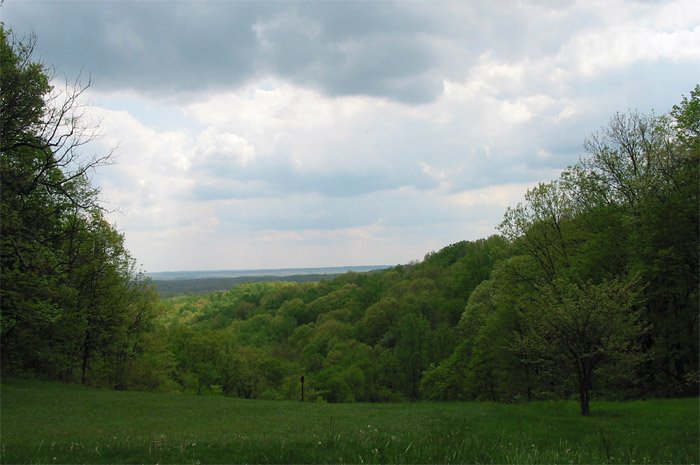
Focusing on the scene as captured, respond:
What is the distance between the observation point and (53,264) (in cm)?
1753

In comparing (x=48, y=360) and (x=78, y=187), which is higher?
(x=78, y=187)

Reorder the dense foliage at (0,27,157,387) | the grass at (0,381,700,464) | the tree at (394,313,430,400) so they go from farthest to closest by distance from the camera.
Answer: the tree at (394,313,430,400) < the dense foliage at (0,27,157,387) < the grass at (0,381,700,464)

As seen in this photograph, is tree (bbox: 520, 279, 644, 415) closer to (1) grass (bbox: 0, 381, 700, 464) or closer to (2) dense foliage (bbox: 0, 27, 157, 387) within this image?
(1) grass (bbox: 0, 381, 700, 464)

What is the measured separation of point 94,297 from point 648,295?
33769 millimetres

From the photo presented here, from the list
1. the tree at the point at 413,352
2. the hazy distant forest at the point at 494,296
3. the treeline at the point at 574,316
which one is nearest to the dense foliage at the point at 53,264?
the hazy distant forest at the point at 494,296

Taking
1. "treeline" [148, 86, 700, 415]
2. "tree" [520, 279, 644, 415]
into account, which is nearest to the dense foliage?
"treeline" [148, 86, 700, 415]

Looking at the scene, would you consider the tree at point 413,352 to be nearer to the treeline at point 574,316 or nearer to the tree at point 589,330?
the treeline at point 574,316

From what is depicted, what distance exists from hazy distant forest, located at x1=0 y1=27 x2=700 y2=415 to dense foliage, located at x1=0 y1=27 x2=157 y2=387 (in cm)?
10

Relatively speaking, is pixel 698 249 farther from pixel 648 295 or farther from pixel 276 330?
pixel 276 330

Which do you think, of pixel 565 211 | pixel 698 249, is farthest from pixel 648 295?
pixel 565 211

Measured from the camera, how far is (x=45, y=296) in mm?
→ 23625

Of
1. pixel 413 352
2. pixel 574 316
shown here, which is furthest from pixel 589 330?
pixel 413 352

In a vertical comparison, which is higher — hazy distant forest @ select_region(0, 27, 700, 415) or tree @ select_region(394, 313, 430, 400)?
hazy distant forest @ select_region(0, 27, 700, 415)

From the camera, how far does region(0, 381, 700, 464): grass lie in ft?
18.6
